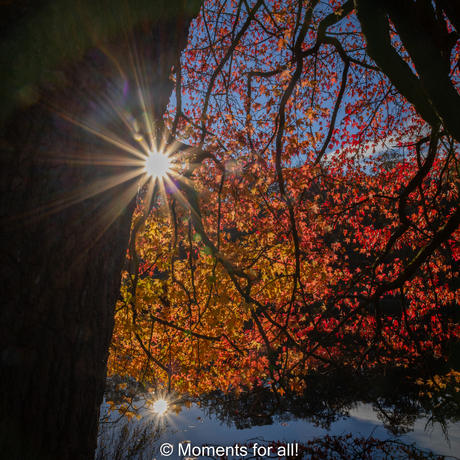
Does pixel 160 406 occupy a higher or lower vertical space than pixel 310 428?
Result: higher

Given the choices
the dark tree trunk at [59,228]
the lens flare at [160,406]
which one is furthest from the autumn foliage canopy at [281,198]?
the lens flare at [160,406]

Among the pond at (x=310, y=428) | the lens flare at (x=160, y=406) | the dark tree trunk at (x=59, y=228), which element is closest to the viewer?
the dark tree trunk at (x=59, y=228)

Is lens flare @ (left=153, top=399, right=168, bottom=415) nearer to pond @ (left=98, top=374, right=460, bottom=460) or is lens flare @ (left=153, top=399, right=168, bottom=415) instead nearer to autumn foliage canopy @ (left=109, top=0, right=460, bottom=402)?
pond @ (left=98, top=374, right=460, bottom=460)

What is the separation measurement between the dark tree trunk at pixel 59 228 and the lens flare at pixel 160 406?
837cm

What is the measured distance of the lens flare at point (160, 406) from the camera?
804 cm

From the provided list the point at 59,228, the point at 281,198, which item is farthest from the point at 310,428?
the point at 59,228

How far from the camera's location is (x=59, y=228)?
929 mm

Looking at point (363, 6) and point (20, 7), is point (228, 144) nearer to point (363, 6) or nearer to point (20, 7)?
point (363, 6)

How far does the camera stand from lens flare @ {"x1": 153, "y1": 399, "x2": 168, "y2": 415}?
8.04m

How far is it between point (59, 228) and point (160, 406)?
9.12m

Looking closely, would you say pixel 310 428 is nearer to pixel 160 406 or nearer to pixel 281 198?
pixel 160 406

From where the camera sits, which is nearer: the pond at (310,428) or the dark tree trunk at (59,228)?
the dark tree trunk at (59,228)

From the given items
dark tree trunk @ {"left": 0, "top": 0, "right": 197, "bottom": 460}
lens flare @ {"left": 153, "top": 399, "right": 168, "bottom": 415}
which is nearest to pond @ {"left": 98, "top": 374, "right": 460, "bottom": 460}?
lens flare @ {"left": 153, "top": 399, "right": 168, "bottom": 415}

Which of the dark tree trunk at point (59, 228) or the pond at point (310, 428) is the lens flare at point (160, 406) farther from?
the dark tree trunk at point (59, 228)
